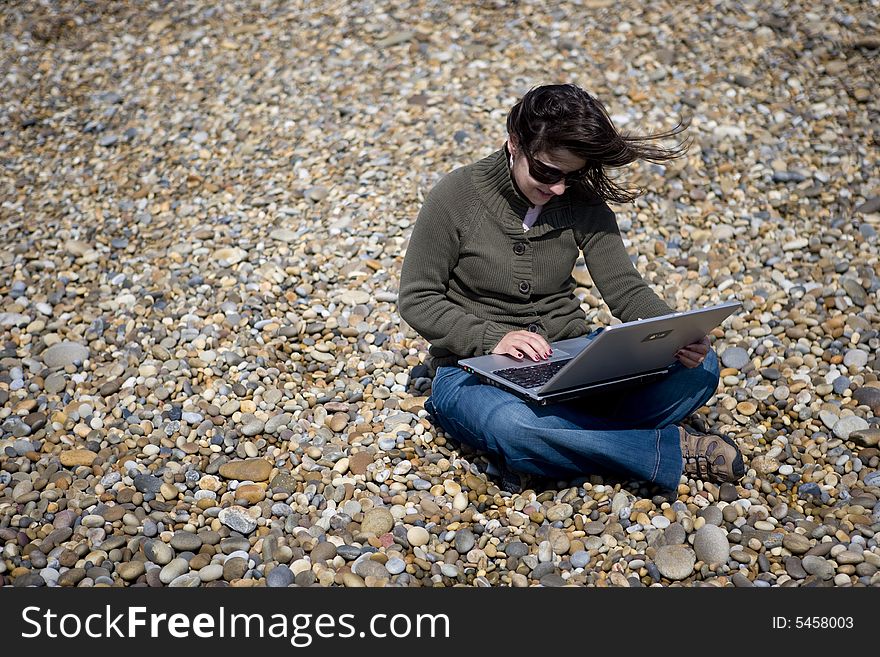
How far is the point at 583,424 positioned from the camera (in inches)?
132

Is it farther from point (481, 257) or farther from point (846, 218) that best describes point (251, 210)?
point (846, 218)

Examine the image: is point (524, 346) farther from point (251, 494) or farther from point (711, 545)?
point (251, 494)

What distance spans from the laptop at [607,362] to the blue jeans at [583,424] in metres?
0.10

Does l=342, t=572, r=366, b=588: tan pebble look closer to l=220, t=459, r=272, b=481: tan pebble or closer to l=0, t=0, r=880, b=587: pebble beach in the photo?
l=0, t=0, r=880, b=587: pebble beach

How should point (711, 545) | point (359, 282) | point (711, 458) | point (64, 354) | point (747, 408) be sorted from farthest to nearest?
point (359, 282)
point (64, 354)
point (747, 408)
point (711, 458)
point (711, 545)

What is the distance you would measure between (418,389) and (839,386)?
6.45ft

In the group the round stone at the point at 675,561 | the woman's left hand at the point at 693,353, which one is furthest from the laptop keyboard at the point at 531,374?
the round stone at the point at 675,561

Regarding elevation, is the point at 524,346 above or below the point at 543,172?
below

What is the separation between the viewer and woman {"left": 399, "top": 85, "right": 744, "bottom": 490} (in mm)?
3186

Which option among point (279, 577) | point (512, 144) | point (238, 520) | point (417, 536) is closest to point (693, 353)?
point (512, 144)

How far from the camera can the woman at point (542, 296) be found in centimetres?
319

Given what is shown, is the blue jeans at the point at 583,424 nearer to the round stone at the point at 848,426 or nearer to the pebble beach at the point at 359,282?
the pebble beach at the point at 359,282

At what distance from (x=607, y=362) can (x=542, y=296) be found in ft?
2.15

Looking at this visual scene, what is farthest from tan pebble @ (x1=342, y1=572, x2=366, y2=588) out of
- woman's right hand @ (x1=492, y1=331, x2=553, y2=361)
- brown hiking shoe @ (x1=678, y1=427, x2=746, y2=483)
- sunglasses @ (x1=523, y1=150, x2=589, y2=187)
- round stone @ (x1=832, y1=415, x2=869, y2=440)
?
round stone @ (x1=832, y1=415, x2=869, y2=440)
